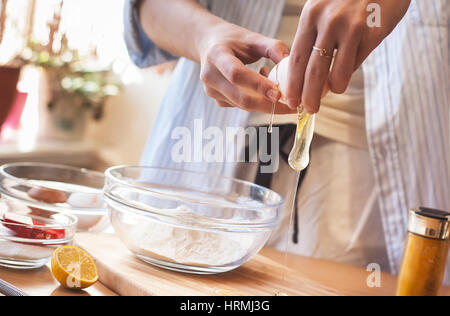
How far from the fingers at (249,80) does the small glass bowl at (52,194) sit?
341 millimetres

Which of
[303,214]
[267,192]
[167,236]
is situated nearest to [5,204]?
[167,236]

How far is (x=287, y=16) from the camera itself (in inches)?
46.5

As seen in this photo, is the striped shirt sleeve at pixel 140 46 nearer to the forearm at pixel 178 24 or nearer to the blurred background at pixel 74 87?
the forearm at pixel 178 24

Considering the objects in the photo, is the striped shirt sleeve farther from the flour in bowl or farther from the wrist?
the flour in bowl

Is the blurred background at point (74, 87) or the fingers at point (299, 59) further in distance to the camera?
the blurred background at point (74, 87)

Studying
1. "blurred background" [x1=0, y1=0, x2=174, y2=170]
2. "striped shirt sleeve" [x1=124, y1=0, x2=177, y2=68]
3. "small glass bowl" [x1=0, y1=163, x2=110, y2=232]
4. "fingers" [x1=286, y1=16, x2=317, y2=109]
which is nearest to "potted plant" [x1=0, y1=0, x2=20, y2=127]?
"blurred background" [x1=0, y1=0, x2=174, y2=170]

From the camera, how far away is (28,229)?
0.81m

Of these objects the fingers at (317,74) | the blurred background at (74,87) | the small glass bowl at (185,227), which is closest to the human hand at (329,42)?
the fingers at (317,74)

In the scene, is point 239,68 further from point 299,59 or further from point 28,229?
point 28,229

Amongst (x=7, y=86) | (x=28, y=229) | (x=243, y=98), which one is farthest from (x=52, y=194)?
(x=7, y=86)

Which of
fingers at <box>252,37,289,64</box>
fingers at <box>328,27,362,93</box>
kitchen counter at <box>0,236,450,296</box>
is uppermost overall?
fingers at <box>252,37,289,64</box>

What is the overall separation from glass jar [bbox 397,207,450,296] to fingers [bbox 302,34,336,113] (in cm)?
23

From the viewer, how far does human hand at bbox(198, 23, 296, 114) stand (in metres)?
0.83

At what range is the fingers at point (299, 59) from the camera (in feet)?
2.32
